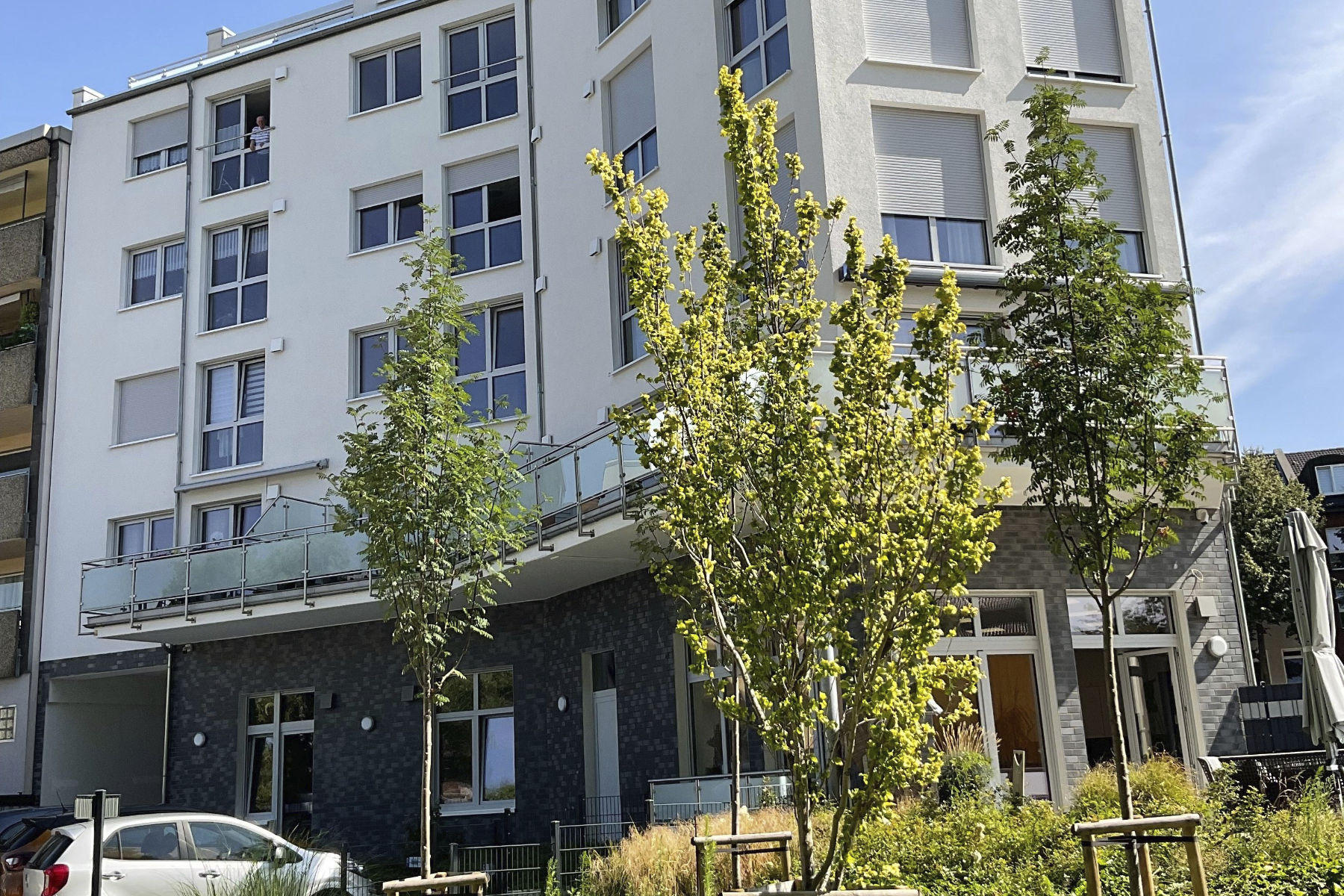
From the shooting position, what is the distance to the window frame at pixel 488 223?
2320 centimetres

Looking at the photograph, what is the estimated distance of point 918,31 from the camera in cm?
1761

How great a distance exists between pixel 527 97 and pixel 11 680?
51.5 ft

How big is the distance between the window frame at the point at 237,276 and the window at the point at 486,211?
14.0 feet

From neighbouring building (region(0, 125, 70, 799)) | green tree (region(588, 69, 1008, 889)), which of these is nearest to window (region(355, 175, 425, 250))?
neighbouring building (region(0, 125, 70, 799))

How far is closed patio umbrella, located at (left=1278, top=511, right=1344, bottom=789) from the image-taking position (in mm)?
12172

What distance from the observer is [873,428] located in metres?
6.63

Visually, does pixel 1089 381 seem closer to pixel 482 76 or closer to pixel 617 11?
pixel 617 11

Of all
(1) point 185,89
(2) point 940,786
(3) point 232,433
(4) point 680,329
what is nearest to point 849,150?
(2) point 940,786

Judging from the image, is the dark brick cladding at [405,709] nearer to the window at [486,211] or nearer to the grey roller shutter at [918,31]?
the window at [486,211]

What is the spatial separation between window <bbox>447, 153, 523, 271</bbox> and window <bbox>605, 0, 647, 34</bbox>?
3.27m

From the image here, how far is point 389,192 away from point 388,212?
0.41 m

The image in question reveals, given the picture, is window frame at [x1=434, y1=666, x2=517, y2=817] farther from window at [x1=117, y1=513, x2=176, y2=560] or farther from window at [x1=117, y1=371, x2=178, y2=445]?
window at [x1=117, y1=371, x2=178, y2=445]

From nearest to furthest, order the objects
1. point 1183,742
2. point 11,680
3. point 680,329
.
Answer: point 680,329 < point 1183,742 < point 11,680

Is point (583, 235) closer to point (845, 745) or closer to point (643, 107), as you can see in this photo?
point (643, 107)
